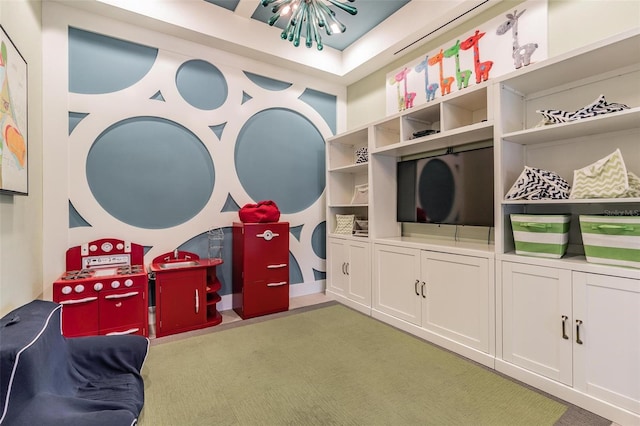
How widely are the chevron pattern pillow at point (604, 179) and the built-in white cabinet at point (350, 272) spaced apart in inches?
75.7

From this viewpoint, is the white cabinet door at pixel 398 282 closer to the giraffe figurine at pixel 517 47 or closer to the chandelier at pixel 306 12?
the giraffe figurine at pixel 517 47

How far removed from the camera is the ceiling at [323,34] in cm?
286

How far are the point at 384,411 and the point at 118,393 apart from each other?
4.89ft

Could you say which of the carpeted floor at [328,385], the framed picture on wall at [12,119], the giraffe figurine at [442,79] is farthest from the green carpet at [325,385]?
the giraffe figurine at [442,79]

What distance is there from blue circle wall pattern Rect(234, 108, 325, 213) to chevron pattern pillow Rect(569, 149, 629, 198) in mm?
2861

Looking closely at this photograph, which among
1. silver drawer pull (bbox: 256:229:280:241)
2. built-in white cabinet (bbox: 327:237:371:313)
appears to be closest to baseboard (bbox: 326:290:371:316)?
built-in white cabinet (bbox: 327:237:371:313)

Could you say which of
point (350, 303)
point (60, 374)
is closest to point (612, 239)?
point (350, 303)

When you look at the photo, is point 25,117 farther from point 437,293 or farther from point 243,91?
point 437,293

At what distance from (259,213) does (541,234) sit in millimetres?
2541

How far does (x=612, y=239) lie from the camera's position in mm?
1728

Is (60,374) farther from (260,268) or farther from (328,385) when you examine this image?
(260,268)

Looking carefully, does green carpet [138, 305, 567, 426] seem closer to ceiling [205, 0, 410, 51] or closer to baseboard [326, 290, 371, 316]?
baseboard [326, 290, 371, 316]

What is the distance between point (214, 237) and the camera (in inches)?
135

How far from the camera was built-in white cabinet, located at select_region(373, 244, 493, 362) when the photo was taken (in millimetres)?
2295
